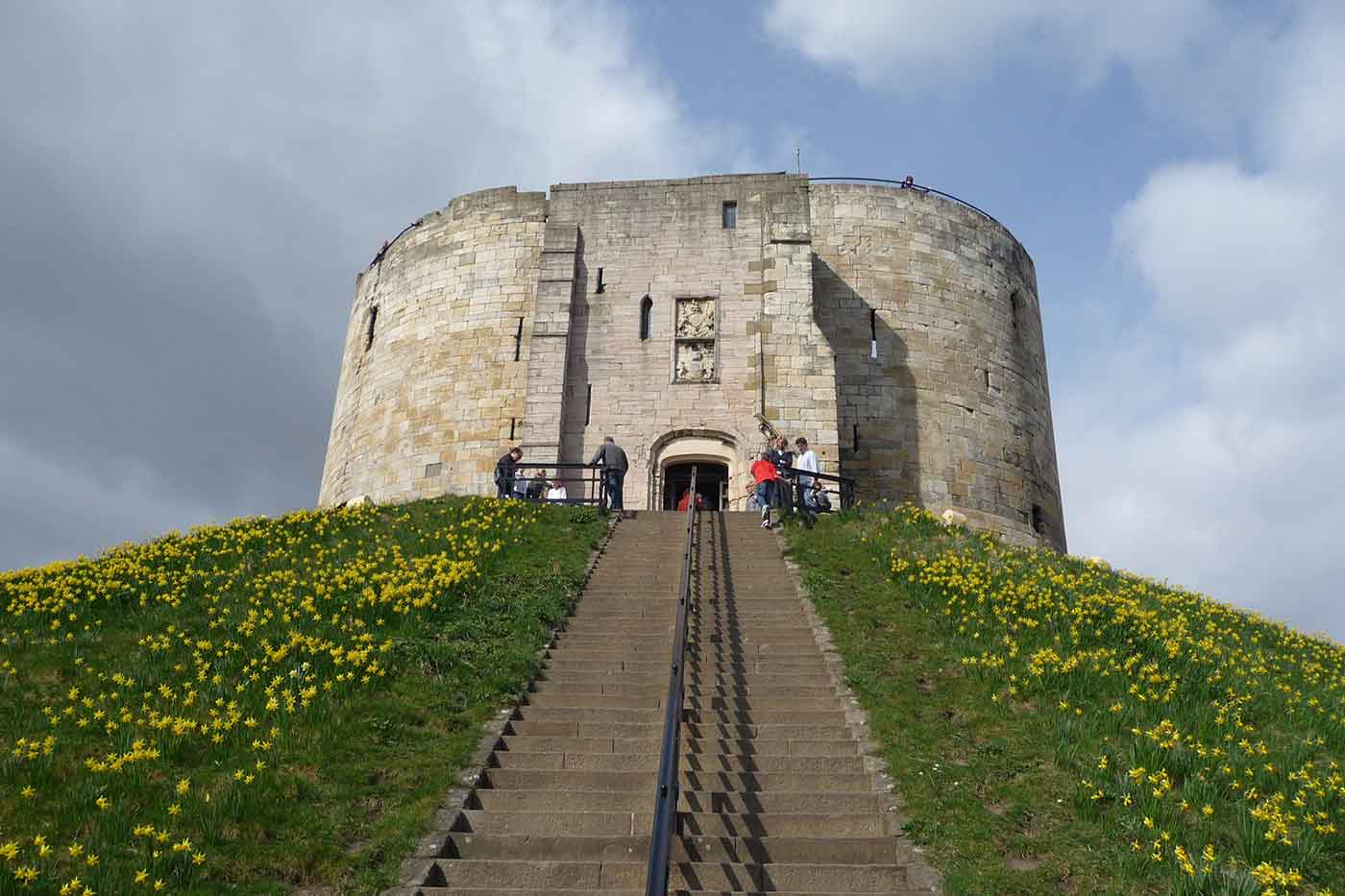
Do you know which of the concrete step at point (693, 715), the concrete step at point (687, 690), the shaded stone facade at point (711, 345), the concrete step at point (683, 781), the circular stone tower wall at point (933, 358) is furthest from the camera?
the circular stone tower wall at point (933, 358)

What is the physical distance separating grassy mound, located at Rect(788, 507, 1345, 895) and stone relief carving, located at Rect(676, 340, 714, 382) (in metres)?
7.23

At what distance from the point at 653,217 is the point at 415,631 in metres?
13.1

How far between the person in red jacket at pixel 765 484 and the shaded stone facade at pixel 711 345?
3461 mm

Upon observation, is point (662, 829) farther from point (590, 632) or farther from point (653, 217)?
point (653, 217)

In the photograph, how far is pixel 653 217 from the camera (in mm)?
20875

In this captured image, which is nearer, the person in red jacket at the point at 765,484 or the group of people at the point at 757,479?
the person in red jacket at the point at 765,484

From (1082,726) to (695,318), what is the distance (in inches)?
529

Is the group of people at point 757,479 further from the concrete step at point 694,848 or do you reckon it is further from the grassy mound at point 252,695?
the concrete step at point 694,848

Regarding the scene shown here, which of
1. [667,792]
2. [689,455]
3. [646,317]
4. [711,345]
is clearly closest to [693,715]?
[667,792]

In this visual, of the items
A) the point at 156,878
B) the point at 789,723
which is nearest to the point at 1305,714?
the point at 789,723

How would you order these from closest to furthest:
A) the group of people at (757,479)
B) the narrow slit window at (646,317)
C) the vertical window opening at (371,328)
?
the group of people at (757,479) < the narrow slit window at (646,317) < the vertical window opening at (371,328)

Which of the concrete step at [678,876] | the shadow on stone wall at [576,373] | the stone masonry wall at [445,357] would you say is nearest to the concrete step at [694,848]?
the concrete step at [678,876]

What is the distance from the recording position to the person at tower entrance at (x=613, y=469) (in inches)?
630

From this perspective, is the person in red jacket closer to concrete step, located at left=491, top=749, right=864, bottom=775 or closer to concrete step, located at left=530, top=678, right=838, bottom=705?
concrete step, located at left=530, top=678, right=838, bottom=705
